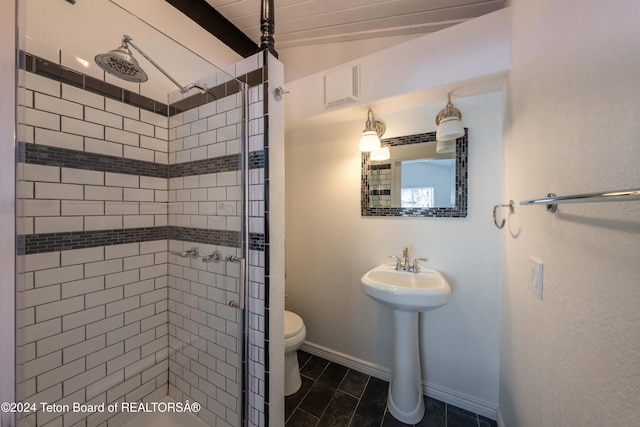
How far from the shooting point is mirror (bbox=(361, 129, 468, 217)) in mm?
1438

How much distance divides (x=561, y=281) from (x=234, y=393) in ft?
4.73

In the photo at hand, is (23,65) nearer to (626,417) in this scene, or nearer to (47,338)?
(47,338)

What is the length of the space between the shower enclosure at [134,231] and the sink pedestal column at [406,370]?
829 millimetres

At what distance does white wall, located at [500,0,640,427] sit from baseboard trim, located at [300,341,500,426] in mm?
460

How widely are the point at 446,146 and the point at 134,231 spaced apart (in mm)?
1897

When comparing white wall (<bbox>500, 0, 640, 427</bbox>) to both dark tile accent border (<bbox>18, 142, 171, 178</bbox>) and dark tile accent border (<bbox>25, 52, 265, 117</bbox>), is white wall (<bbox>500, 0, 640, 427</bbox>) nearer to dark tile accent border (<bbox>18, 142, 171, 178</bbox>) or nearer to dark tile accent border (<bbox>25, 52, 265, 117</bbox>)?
dark tile accent border (<bbox>25, 52, 265, 117</bbox>)

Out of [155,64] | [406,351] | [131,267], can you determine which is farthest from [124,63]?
[406,351]

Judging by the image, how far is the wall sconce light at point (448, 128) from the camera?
127 centimetres

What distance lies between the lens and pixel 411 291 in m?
1.21

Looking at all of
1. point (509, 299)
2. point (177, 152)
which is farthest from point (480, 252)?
point (177, 152)

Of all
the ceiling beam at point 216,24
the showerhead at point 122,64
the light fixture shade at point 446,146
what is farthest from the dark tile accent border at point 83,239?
the light fixture shade at point 446,146

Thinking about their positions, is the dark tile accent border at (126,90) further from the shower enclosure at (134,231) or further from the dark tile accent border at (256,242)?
the dark tile accent border at (256,242)

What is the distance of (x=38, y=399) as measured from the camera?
3.05 ft

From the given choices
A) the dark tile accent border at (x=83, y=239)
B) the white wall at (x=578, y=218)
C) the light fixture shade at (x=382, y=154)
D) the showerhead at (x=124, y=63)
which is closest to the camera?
the white wall at (x=578, y=218)
